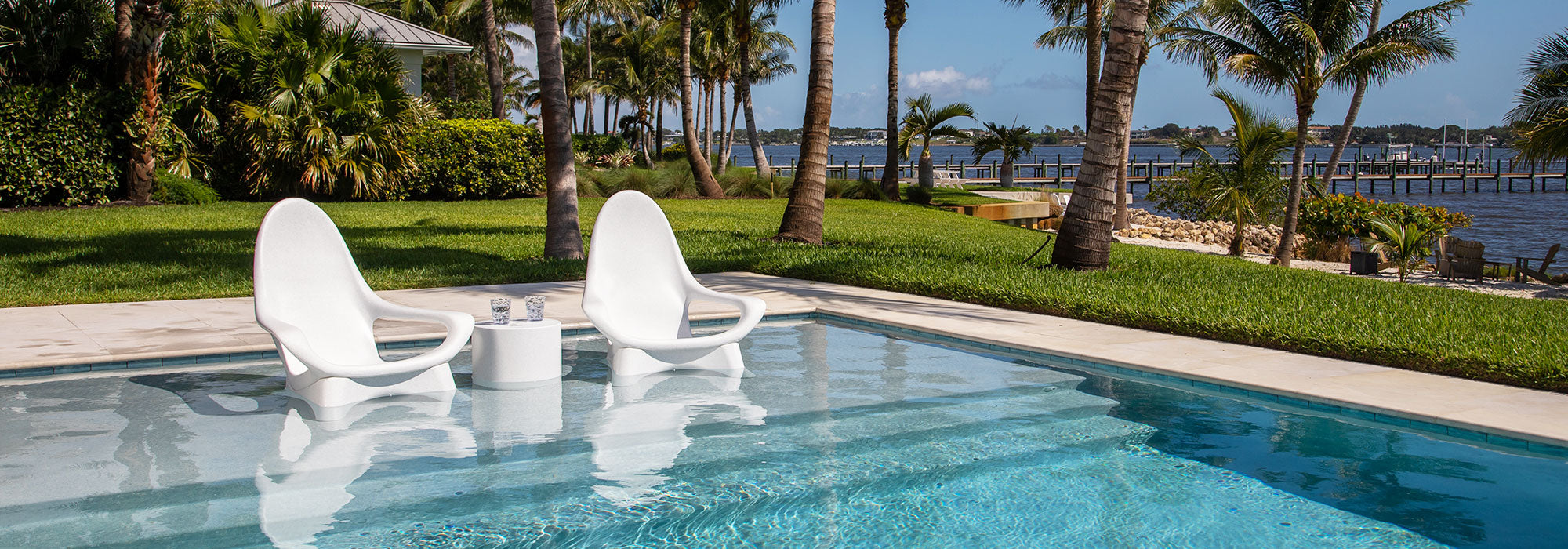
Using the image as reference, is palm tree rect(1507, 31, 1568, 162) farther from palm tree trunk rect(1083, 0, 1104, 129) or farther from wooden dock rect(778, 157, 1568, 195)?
wooden dock rect(778, 157, 1568, 195)

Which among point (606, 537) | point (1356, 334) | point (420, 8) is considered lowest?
point (606, 537)

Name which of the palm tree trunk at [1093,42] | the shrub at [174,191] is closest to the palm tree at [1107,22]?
the palm tree trunk at [1093,42]

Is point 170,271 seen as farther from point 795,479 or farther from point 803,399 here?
point 795,479

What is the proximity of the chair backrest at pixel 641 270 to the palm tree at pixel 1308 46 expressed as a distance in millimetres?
14481

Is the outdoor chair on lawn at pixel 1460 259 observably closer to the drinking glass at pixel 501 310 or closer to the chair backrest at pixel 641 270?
the chair backrest at pixel 641 270

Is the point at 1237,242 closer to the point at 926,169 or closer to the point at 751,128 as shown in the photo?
the point at 926,169

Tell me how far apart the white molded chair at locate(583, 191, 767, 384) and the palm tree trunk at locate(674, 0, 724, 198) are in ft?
56.6

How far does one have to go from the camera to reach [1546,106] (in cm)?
1569

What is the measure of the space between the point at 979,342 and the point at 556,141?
6057mm

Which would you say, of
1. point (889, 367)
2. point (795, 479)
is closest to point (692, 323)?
point (889, 367)

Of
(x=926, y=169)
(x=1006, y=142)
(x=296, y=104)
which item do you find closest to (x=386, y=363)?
(x=296, y=104)

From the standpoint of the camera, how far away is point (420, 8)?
140 ft

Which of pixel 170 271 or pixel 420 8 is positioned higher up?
pixel 420 8

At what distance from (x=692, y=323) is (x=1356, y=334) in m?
4.66
